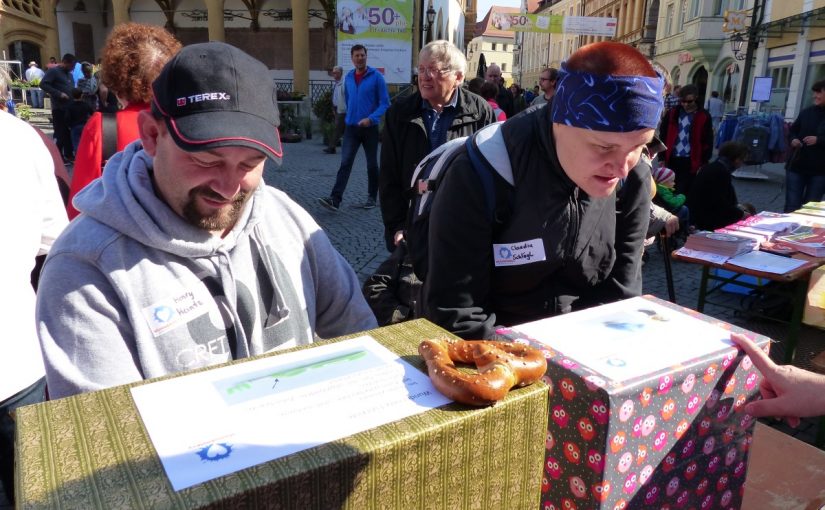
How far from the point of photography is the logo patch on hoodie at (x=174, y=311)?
1.18 metres

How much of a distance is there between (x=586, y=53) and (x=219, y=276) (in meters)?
1.00

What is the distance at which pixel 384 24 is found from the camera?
613 inches

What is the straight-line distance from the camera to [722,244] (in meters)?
3.65

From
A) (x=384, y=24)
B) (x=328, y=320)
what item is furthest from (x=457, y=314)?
(x=384, y=24)

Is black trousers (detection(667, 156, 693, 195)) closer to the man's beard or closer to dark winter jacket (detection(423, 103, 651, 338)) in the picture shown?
dark winter jacket (detection(423, 103, 651, 338))

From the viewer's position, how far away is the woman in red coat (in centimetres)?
255

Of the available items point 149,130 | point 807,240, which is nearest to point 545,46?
point 807,240

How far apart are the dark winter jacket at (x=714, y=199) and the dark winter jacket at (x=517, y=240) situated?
4.77 m

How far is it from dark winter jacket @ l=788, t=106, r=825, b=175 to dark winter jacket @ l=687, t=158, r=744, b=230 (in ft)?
6.09

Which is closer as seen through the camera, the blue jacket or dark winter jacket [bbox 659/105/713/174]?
dark winter jacket [bbox 659/105/713/174]

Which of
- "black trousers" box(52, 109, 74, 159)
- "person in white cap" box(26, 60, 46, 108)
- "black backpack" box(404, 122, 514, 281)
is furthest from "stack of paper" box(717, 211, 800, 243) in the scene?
"person in white cap" box(26, 60, 46, 108)

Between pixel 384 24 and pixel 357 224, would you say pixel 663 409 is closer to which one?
pixel 357 224

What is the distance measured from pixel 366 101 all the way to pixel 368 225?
71.1 inches

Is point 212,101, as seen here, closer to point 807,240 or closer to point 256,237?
point 256,237
